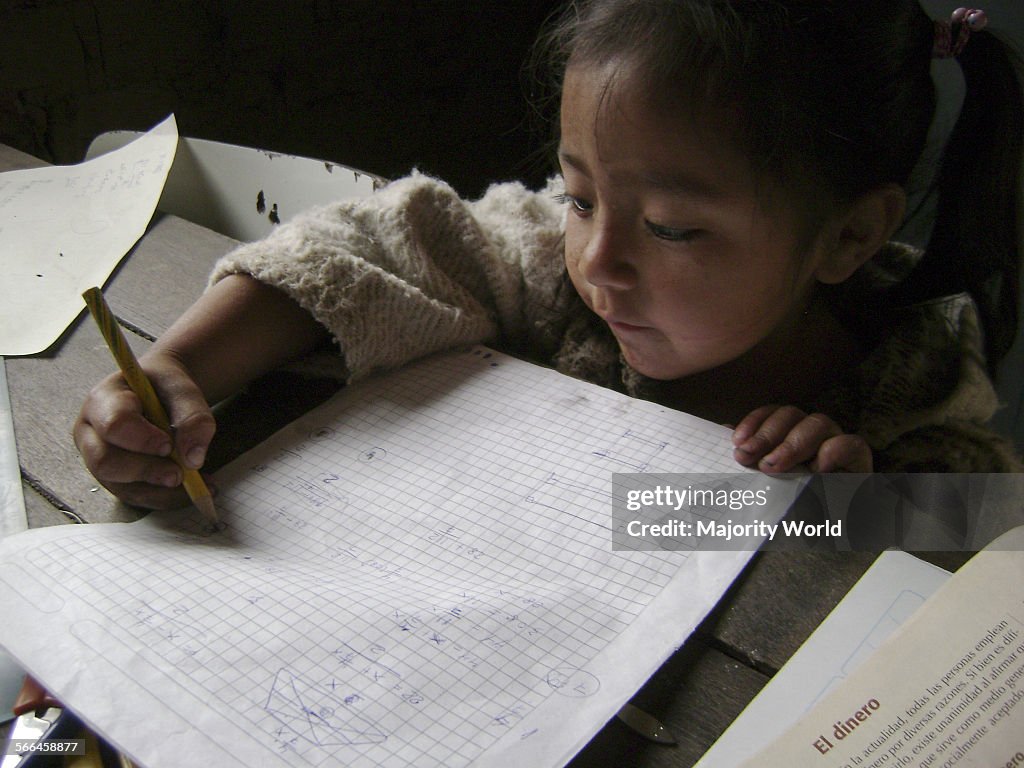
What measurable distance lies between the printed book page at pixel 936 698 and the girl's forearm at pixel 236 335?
0.48 metres

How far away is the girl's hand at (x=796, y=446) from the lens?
1.73 ft

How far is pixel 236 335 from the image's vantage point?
2.08 feet

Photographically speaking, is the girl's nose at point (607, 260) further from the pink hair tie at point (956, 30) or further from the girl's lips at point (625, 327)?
the pink hair tie at point (956, 30)

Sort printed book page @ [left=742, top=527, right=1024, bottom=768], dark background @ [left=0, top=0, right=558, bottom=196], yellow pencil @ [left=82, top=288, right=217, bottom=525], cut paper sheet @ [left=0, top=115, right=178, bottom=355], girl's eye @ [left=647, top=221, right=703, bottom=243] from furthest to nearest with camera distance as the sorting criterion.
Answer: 1. dark background @ [left=0, top=0, right=558, bottom=196]
2. cut paper sheet @ [left=0, top=115, right=178, bottom=355]
3. girl's eye @ [left=647, top=221, right=703, bottom=243]
4. yellow pencil @ [left=82, top=288, right=217, bottom=525]
5. printed book page @ [left=742, top=527, right=1024, bottom=768]

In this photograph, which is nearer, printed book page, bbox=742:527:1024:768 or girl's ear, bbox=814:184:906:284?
printed book page, bbox=742:527:1024:768

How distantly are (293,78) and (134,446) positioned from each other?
127 centimetres

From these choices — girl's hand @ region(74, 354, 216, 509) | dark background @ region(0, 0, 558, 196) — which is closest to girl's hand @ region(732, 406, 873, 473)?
girl's hand @ region(74, 354, 216, 509)

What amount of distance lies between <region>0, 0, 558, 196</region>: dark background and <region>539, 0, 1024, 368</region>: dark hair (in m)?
0.32

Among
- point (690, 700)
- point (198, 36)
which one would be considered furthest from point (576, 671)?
point (198, 36)

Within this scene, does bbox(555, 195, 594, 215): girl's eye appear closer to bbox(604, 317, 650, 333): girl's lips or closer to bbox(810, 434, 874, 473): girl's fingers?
bbox(604, 317, 650, 333): girl's lips

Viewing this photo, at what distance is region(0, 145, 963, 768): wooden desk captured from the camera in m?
0.38

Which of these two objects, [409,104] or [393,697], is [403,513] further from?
[409,104]

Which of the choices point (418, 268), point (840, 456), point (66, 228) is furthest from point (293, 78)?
point (840, 456)

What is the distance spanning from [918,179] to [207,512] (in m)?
0.69
